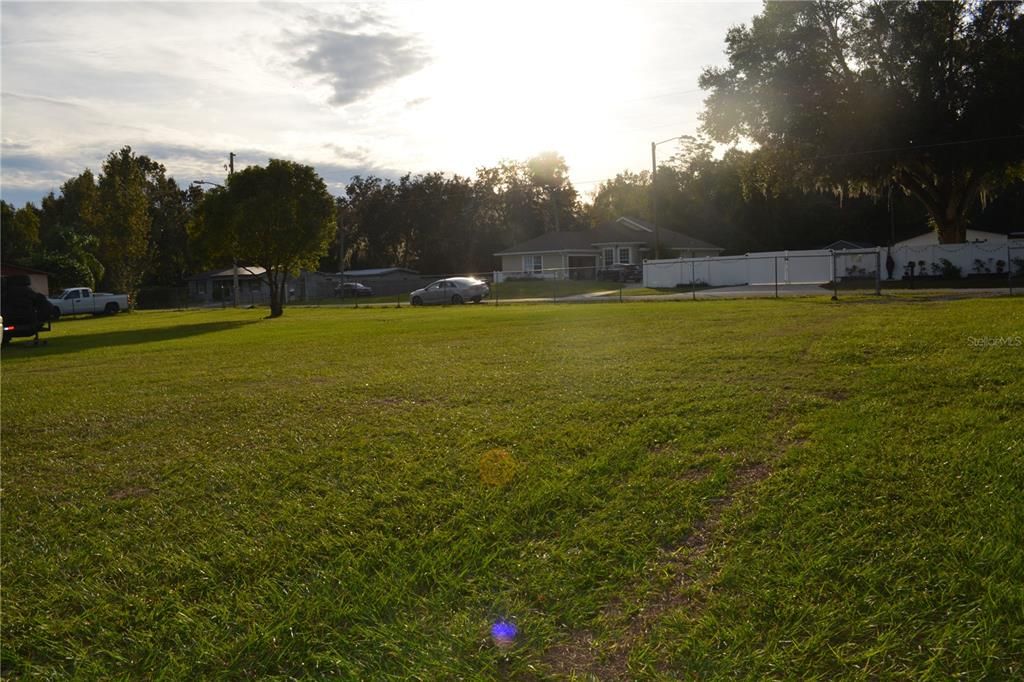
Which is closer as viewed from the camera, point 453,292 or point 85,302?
point 453,292

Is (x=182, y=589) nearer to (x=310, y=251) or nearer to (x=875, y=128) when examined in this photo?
(x=310, y=251)

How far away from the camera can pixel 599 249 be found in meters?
64.1

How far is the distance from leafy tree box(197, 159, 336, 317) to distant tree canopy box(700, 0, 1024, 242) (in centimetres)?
2092

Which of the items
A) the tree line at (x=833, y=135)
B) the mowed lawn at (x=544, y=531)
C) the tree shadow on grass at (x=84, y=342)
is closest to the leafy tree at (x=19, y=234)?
the tree line at (x=833, y=135)

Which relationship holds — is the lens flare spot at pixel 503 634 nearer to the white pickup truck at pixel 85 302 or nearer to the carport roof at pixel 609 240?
the white pickup truck at pixel 85 302

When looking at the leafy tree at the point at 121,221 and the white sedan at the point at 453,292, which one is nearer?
the white sedan at the point at 453,292

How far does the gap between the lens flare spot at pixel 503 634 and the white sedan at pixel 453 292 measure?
37.9 metres

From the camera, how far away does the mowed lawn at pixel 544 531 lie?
3566mm

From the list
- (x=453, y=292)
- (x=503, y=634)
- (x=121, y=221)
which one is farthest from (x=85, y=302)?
(x=503, y=634)

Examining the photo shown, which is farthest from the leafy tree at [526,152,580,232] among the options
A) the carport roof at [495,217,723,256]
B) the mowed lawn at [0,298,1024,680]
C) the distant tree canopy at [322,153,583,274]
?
the mowed lawn at [0,298,1024,680]

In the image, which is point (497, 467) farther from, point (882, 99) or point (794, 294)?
point (882, 99)

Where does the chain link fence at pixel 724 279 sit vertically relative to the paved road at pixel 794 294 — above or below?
above

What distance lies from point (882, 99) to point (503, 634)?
3845 cm

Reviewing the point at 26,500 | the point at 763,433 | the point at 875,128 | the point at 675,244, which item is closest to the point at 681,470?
the point at 763,433
